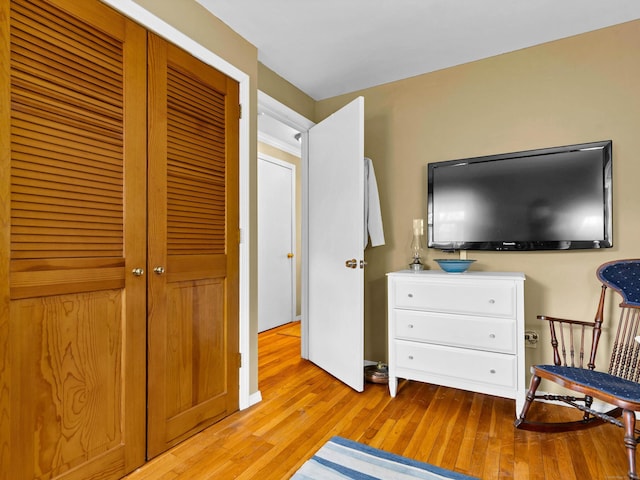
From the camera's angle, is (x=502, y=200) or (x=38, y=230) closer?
(x=38, y=230)

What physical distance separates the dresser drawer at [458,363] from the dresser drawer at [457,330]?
43 mm

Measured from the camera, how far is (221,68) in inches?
83.0

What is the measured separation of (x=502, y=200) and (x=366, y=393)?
1.64 metres

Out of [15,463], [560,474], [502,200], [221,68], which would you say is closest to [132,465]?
[15,463]

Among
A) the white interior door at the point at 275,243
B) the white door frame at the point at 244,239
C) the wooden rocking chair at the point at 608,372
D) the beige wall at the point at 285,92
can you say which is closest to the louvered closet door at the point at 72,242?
the white door frame at the point at 244,239

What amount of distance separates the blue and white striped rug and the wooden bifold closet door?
709mm

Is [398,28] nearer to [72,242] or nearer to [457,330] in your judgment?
[457,330]

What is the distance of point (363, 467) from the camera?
1653 mm

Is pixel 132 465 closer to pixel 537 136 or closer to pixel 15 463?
pixel 15 463

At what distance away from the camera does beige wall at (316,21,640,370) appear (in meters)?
2.19

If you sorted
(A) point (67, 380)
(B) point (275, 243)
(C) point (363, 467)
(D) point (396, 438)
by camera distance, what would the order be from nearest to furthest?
(A) point (67, 380), (C) point (363, 467), (D) point (396, 438), (B) point (275, 243)

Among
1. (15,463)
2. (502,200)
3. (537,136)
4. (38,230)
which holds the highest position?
(537,136)

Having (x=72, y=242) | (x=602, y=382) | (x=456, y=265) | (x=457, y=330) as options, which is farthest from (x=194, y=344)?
(x=602, y=382)

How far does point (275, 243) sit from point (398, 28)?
286cm
